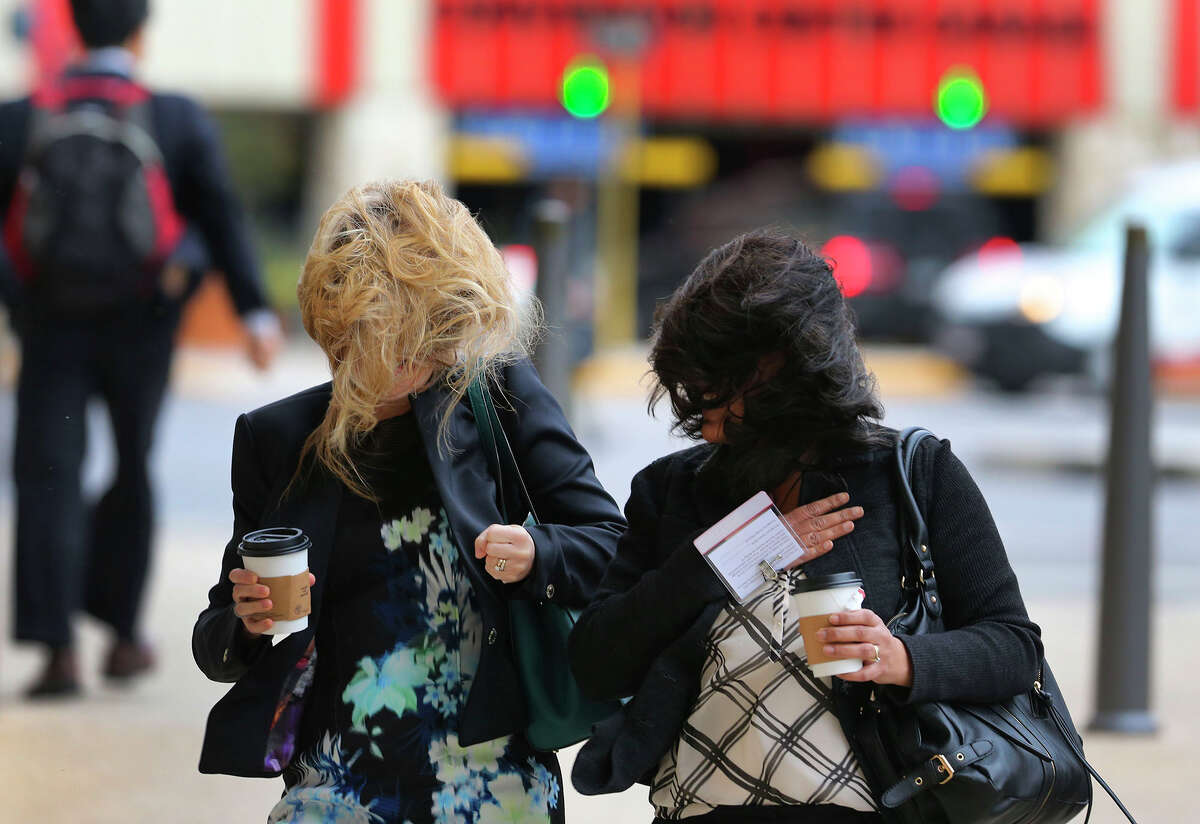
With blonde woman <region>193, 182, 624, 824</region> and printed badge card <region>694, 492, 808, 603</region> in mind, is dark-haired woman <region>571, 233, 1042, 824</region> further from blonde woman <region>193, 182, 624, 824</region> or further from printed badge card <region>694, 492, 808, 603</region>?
blonde woman <region>193, 182, 624, 824</region>

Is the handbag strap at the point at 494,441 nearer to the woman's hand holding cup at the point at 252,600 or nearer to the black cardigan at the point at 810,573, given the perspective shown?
the black cardigan at the point at 810,573

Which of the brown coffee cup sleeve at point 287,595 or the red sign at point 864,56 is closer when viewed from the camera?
the brown coffee cup sleeve at point 287,595

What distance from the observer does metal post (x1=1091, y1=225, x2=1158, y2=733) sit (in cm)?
459

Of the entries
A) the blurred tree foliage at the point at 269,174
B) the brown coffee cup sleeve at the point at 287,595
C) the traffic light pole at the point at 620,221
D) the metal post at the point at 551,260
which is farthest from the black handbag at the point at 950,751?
the blurred tree foliage at the point at 269,174

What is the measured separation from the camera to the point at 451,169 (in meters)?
24.7

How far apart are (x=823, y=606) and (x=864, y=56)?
2377cm

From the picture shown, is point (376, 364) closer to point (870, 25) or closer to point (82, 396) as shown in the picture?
point (82, 396)

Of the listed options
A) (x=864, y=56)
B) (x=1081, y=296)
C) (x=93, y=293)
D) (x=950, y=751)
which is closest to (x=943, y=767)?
(x=950, y=751)

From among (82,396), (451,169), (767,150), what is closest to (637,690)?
(82,396)

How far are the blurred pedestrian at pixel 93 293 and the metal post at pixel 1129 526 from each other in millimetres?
2341

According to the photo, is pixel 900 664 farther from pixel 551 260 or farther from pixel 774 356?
pixel 551 260

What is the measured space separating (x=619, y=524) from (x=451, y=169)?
22.6 meters

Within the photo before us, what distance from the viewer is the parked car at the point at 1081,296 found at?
570 inches

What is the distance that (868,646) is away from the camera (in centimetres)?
208
